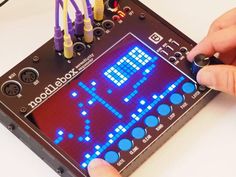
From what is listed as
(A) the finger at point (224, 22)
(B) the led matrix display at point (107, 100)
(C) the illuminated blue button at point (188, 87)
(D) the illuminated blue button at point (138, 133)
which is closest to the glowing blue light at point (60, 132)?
(B) the led matrix display at point (107, 100)

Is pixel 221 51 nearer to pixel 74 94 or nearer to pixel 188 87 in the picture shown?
pixel 188 87

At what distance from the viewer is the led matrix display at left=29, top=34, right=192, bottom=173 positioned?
821mm

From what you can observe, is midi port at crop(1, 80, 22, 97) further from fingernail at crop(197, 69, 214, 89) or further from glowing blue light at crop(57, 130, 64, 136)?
fingernail at crop(197, 69, 214, 89)

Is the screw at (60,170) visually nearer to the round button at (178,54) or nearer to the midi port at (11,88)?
the midi port at (11,88)

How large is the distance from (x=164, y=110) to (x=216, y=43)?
0.15 metres

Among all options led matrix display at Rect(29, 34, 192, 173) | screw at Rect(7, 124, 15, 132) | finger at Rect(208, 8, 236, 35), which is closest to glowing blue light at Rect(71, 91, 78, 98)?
led matrix display at Rect(29, 34, 192, 173)

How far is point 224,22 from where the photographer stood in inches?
37.4

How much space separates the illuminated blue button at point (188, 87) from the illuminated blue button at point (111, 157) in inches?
6.3

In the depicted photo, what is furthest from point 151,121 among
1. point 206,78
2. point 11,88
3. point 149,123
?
point 11,88

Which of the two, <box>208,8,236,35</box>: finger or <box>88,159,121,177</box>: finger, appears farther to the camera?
<box>208,8,236,35</box>: finger

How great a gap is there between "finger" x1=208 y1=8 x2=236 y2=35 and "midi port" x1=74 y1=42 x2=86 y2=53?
22 cm

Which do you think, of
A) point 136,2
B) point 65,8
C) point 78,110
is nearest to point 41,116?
point 78,110

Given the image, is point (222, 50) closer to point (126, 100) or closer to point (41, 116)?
point (126, 100)

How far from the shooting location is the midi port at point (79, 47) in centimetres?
90
